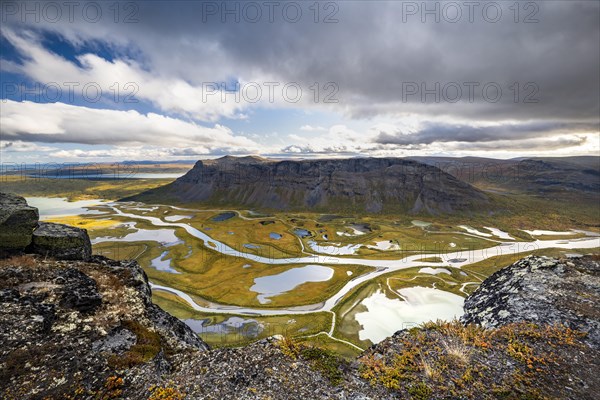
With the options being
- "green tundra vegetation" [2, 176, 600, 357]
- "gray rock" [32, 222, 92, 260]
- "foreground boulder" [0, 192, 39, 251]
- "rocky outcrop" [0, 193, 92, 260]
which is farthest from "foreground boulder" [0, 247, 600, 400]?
"green tundra vegetation" [2, 176, 600, 357]

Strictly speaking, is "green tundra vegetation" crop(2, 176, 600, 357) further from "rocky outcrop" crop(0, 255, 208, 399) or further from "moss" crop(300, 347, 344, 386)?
"moss" crop(300, 347, 344, 386)

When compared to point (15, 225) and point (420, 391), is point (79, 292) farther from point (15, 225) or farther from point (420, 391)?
point (420, 391)

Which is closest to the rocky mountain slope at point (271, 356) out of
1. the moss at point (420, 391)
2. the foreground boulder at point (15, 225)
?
the moss at point (420, 391)

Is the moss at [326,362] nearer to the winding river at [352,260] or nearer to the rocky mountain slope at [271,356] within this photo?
the rocky mountain slope at [271,356]

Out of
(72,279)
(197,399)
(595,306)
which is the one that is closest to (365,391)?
(197,399)

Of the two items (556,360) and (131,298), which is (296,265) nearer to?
(131,298)

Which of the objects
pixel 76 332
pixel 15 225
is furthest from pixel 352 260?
pixel 76 332
